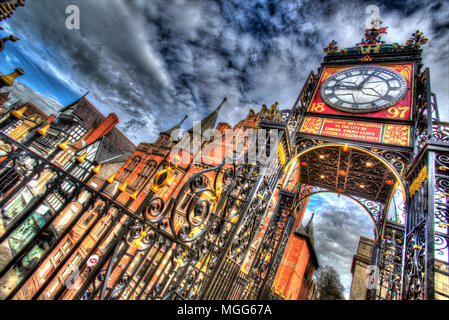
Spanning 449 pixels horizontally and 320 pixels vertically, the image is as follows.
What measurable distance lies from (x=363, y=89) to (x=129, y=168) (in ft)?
78.3

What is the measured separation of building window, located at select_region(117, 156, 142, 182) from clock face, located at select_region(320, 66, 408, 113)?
71.1ft

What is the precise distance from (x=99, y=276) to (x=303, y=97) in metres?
6.70

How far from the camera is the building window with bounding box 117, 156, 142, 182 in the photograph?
73.4 ft

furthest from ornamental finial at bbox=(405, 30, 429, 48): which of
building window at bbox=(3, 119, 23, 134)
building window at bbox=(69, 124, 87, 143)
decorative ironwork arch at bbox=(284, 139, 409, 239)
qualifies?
building window at bbox=(69, 124, 87, 143)

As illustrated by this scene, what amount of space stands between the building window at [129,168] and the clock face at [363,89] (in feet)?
71.1

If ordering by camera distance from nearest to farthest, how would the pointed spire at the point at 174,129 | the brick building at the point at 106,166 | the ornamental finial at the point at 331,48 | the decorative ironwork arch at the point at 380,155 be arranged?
1. the decorative ironwork arch at the point at 380,155
2. the ornamental finial at the point at 331,48
3. the brick building at the point at 106,166
4. the pointed spire at the point at 174,129

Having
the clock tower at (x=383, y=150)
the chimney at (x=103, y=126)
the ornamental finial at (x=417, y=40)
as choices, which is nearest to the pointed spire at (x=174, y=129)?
the chimney at (x=103, y=126)

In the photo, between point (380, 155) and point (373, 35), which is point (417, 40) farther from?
point (380, 155)

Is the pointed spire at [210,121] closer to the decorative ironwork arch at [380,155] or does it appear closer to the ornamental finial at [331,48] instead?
the ornamental finial at [331,48]

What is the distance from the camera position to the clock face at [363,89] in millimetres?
5164

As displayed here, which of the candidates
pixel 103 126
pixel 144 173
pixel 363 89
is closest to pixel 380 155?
pixel 363 89

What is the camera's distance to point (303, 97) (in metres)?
6.02

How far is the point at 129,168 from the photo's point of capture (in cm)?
2259

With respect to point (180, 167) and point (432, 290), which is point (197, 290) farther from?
point (180, 167)
